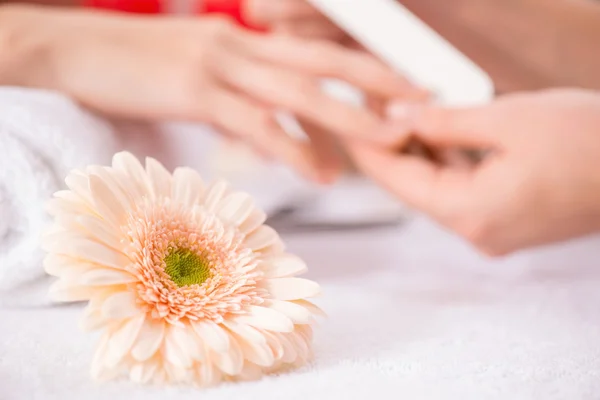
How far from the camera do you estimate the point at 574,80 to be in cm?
72

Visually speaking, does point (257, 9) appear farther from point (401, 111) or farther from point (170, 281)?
point (170, 281)

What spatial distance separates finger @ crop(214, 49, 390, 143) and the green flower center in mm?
274

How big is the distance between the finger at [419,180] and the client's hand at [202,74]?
2cm

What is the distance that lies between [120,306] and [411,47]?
56 cm

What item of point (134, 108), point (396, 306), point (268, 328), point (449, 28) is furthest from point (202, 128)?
point (268, 328)

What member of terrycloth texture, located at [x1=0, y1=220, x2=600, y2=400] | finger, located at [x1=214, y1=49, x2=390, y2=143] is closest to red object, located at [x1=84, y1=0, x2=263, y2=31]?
finger, located at [x1=214, y1=49, x2=390, y2=143]

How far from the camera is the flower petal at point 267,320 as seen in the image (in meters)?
0.34

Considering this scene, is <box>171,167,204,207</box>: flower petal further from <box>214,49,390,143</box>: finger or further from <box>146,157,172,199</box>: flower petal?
<box>214,49,390,143</box>: finger

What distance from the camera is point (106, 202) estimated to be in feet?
1.17

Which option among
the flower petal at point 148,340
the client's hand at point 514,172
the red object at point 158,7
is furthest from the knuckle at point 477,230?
the red object at point 158,7

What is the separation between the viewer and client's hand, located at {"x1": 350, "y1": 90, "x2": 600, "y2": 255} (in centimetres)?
53

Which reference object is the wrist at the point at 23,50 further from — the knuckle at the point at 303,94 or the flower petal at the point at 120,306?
the flower petal at the point at 120,306

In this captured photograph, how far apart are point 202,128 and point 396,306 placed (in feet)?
1.47

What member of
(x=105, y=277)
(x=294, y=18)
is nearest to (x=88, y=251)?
(x=105, y=277)
